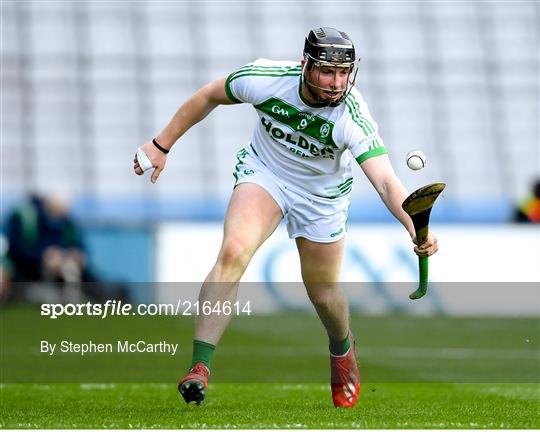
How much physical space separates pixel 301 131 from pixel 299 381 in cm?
343

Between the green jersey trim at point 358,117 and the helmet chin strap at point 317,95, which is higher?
the helmet chin strap at point 317,95

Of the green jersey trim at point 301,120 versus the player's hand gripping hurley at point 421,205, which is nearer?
the player's hand gripping hurley at point 421,205

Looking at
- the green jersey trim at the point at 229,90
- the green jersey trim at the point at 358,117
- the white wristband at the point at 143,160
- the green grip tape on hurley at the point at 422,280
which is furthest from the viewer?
the white wristband at the point at 143,160

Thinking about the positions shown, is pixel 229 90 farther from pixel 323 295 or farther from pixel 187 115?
pixel 323 295

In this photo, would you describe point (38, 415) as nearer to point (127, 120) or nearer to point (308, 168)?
point (308, 168)

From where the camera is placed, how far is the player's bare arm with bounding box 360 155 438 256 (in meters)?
7.28

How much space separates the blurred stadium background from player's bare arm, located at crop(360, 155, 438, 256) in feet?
57.1

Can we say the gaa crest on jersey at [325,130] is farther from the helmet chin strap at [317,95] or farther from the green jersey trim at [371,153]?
the green jersey trim at [371,153]

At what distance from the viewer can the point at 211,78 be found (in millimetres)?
27938

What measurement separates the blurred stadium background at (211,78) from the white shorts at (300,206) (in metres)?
16.6

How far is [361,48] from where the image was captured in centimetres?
2912

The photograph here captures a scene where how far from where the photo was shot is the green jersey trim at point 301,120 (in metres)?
7.90

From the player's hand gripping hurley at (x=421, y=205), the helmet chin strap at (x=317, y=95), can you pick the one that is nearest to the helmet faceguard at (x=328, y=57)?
the helmet chin strap at (x=317, y=95)

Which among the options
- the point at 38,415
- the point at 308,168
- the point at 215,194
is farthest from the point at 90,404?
the point at 215,194
